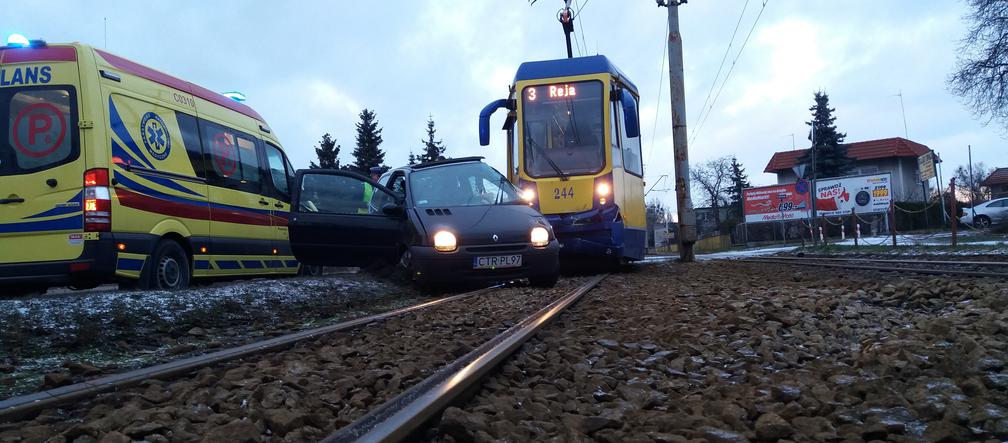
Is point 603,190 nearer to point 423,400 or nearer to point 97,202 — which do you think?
point 97,202

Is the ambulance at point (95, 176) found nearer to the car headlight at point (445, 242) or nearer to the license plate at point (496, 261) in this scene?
the car headlight at point (445, 242)

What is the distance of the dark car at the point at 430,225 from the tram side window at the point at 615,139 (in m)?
2.33

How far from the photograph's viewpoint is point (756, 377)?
2.90 m

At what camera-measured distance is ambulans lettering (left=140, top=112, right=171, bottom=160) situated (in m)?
7.11

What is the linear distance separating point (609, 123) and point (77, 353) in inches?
317

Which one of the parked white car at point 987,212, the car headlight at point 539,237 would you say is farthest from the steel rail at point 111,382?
the parked white car at point 987,212

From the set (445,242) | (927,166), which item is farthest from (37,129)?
(927,166)

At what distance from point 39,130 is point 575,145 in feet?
22.8

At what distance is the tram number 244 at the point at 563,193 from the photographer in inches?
405

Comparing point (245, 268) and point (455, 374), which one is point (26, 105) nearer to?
point (245, 268)

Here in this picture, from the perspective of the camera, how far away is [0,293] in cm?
687

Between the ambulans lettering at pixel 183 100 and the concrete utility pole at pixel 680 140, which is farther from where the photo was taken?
the concrete utility pole at pixel 680 140

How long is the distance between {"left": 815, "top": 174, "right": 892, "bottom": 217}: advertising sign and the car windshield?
129ft

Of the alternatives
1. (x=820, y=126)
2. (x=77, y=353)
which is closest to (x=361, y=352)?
(x=77, y=353)
